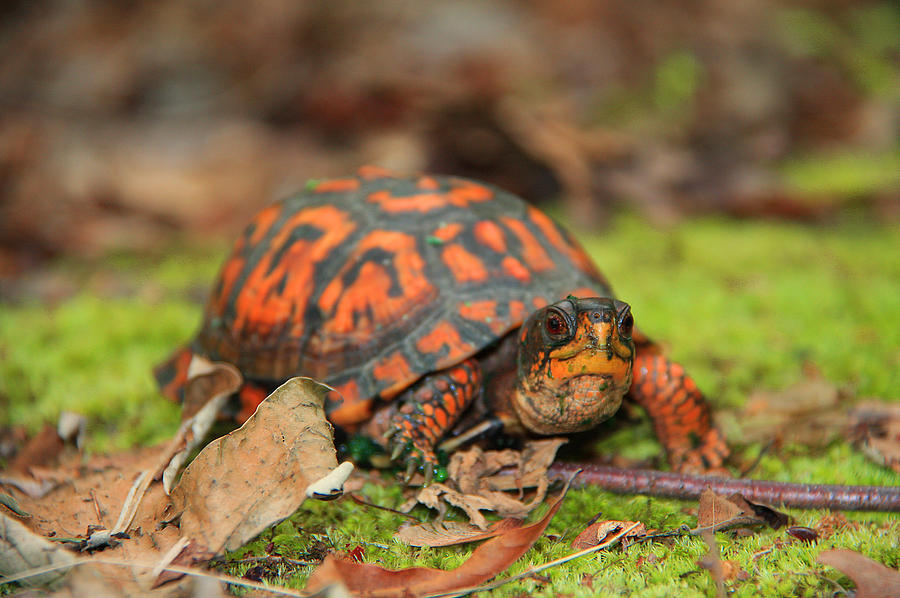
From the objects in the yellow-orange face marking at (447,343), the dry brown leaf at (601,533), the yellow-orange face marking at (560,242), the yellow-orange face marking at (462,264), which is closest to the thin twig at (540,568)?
the dry brown leaf at (601,533)

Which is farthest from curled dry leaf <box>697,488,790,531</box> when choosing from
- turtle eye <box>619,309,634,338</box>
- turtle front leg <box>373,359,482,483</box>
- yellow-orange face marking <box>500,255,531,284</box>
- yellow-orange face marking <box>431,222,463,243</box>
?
yellow-orange face marking <box>431,222,463,243</box>

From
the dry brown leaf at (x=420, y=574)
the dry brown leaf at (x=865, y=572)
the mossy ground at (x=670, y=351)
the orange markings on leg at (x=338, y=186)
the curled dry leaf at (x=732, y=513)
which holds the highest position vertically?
the orange markings on leg at (x=338, y=186)

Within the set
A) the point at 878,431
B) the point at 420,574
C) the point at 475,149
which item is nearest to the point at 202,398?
the point at 420,574

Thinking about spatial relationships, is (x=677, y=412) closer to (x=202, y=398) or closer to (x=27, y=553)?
(x=202, y=398)

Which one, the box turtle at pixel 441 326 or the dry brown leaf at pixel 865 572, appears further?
the box turtle at pixel 441 326

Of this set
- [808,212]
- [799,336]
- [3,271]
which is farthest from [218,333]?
[808,212]

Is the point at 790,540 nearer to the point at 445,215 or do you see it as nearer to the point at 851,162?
the point at 445,215

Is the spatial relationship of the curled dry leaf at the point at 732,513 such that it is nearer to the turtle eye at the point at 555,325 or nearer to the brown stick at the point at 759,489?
the brown stick at the point at 759,489
